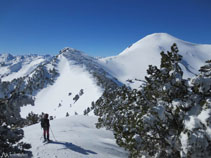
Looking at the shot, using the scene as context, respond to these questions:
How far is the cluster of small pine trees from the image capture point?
18.6 ft

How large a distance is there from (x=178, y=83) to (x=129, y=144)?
3609 millimetres

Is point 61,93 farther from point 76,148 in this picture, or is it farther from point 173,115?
point 173,115

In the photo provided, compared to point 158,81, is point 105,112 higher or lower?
lower

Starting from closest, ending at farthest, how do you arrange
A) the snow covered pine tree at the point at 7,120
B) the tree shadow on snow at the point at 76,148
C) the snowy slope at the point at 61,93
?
the snow covered pine tree at the point at 7,120
the tree shadow on snow at the point at 76,148
the snowy slope at the point at 61,93

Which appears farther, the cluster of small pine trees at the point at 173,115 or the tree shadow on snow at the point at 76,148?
the tree shadow on snow at the point at 76,148

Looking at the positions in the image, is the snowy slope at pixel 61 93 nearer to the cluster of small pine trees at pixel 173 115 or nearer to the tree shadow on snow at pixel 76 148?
the tree shadow on snow at pixel 76 148

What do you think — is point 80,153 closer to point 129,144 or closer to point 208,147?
point 129,144

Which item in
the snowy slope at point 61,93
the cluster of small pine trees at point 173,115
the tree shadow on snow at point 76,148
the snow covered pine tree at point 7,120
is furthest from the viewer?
the snowy slope at point 61,93

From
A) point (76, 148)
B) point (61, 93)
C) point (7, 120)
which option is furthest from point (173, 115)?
point (61, 93)

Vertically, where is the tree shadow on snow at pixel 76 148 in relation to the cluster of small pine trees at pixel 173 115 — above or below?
below

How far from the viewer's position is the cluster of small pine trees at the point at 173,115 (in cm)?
568

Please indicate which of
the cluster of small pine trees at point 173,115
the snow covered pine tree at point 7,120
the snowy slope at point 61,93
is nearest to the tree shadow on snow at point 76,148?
the cluster of small pine trees at point 173,115

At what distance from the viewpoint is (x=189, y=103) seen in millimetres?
6285

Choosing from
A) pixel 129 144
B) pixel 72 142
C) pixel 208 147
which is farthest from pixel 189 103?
pixel 72 142
